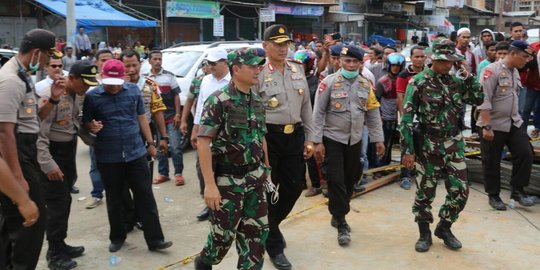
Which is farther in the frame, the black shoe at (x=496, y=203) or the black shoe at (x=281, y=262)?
the black shoe at (x=496, y=203)

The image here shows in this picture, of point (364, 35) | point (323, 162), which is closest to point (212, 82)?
point (323, 162)

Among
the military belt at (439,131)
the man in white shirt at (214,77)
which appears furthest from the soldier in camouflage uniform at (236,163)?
the man in white shirt at (214,77)

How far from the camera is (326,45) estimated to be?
24.2 feet

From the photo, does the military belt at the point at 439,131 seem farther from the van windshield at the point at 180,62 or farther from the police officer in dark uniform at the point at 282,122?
the van windshield at the point at 180,62

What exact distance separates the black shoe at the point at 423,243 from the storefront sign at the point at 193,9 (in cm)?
1881

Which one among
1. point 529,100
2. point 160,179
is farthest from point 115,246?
point 529,100

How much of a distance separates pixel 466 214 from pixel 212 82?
306 centimetres

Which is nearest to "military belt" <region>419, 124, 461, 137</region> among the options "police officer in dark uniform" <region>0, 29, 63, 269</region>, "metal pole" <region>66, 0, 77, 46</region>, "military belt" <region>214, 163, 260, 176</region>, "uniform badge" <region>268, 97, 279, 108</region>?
"uniform badge" <region>268, 97, 279, 108</region>

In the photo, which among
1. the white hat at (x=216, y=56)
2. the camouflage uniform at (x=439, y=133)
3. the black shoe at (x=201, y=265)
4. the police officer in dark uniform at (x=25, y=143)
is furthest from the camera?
the white hat at (x=216, y=56)

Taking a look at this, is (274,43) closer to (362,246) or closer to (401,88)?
(362,246)

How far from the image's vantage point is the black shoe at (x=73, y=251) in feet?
14.5

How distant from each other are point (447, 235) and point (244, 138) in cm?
227

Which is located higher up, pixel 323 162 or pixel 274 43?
pixel 274 43

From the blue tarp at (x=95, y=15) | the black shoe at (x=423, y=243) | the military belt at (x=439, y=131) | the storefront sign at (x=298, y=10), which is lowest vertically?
the black shoe at (x=423, y=243)
